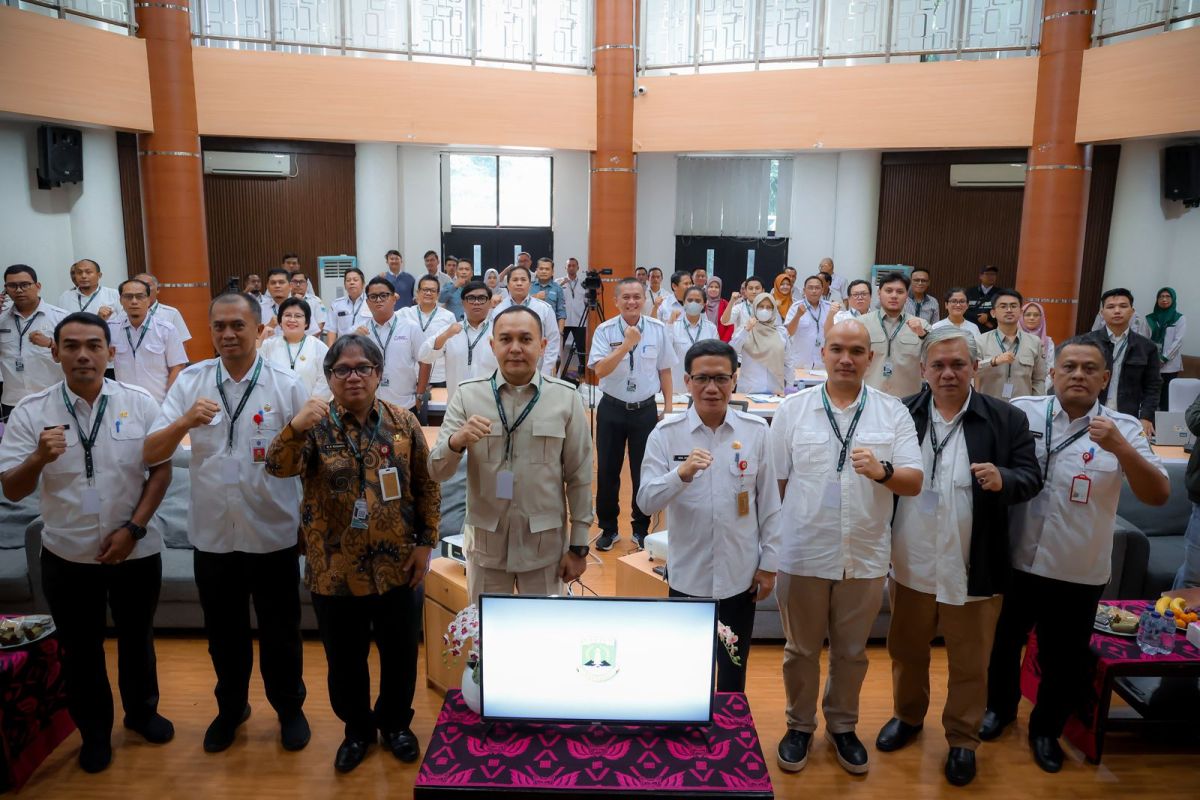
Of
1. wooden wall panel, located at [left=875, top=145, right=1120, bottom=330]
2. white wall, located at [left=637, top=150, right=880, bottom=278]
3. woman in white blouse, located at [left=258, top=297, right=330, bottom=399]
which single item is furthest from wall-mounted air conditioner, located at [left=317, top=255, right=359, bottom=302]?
wooden wall panel, located at [left=875, top=145, right=1120, bottom=330]

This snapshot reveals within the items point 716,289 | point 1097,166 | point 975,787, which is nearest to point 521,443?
point 975,787

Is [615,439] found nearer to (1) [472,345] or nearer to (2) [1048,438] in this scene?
(1) [472,345]

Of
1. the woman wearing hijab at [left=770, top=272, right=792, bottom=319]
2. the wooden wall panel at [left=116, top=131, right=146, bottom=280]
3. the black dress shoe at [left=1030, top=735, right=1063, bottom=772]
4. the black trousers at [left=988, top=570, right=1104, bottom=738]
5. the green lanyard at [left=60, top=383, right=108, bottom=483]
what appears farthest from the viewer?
the wooden wall panel at [left=116, top=131, right=146, bottom=280]

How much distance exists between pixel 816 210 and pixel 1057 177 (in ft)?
13.0

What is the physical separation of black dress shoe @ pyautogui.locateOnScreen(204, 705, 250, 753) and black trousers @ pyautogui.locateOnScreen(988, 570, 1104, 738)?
3.19m

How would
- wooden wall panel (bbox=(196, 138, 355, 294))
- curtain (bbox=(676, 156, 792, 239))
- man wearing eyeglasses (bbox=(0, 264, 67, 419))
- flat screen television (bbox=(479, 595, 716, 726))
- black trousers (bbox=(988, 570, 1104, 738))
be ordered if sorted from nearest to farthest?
flat screen television (bbox=(479, 595, 716, 726)) → black trousers (bbox=(988, 570, 1104, 738)) → man wearing eyeglasses (bbox=(0, 264, 67, 419)) → wooden wall panel (bbox=(196, 138, 355, 294)) → curtain (bbox=(676, 156, 792, 239))

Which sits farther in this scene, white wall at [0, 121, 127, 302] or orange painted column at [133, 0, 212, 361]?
orange painted column at [133, 0, 212, 361]

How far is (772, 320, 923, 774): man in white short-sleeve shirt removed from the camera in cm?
318

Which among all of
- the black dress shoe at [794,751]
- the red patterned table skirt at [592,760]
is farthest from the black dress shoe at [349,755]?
the black dress shoe at [794,751]

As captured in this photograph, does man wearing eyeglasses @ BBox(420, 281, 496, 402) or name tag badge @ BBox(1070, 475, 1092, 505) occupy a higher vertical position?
man wearing eyeglasses @ BBox(420, 281, 496, 402)

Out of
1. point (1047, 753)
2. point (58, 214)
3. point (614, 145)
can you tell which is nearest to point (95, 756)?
point (1047, 753)

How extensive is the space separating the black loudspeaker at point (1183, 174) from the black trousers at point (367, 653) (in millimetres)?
10671

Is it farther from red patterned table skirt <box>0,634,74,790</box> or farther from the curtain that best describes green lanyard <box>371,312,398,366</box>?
the curtain

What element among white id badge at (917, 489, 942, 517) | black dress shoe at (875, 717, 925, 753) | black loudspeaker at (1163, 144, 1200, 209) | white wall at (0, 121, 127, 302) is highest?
black loudspeaker at (1163, 144, 1200, 209)
